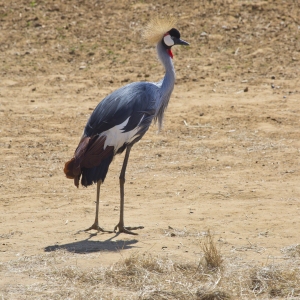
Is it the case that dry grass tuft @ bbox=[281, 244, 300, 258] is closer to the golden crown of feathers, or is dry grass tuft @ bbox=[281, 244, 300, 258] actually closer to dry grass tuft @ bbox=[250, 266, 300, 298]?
dry grass tuft @ bbox=[250, 266, 300, 298]

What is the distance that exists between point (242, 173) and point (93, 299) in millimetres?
3896

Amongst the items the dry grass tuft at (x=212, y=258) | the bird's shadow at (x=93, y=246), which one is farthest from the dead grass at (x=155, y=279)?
the bird's shadow at (x=93, y=246)

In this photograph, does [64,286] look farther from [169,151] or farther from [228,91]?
[228,91]

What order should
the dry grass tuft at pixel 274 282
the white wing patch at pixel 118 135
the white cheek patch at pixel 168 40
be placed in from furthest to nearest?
the white cheek patch at pixel 168 40, the white wing patch at pixel 118 135, the dry grass tuft at pixel 274 282

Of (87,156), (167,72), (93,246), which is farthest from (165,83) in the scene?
(93,246)

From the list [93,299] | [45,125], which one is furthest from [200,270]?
[45,125]

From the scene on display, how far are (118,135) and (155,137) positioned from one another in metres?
3.44

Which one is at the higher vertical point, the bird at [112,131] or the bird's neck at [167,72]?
the bird's neck at [167,72]

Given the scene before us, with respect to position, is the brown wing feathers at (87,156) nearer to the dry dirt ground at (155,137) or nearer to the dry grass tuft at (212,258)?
the dry dirt ground at (155,137)

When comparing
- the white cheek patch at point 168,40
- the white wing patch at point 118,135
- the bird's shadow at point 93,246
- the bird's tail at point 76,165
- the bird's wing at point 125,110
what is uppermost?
the white cheek patch at point 168,40

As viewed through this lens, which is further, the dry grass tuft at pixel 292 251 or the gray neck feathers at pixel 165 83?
the gray neck feathers at pixel 165 83

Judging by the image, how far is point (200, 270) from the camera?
5.71 m

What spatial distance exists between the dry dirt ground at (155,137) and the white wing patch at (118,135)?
85 centimetres

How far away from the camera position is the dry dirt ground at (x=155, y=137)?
6.45 m
